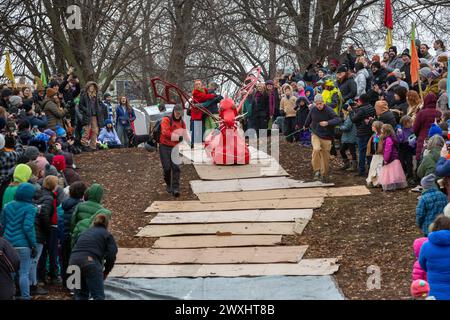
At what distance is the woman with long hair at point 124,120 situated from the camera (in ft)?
77.3

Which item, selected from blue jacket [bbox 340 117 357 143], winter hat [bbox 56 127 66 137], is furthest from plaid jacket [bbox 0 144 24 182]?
blue jacket [bbox 340 117 357 143]

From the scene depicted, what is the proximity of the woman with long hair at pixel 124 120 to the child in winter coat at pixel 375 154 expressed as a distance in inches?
314

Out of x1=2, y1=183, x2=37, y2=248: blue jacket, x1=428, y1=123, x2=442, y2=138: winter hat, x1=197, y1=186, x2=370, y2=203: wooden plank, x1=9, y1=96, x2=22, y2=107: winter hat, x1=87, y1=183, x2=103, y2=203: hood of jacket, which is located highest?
x1=9, y1=96, x2=22, y2=107: winter hat

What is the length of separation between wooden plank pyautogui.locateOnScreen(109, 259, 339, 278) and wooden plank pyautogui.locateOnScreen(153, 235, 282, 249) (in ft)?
3.49

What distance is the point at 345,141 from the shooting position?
18.6 meters

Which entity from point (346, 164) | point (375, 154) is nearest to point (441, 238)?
point (375, 154)

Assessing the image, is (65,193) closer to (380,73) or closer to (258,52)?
(380,73)

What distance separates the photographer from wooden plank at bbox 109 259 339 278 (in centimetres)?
1266

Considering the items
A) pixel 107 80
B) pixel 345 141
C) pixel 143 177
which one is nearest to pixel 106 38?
pixel 107 80

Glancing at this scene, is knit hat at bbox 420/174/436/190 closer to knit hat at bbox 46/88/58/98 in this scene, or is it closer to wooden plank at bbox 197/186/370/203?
wooden plank at bbox 197/186/370/203

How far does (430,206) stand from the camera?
11.8 metres

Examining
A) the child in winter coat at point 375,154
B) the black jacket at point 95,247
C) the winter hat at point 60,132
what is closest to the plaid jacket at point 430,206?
the black jacket at point 95,247

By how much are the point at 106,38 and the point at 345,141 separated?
43.2 ft

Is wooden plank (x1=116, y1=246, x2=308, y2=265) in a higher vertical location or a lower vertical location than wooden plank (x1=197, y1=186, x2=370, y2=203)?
lower
